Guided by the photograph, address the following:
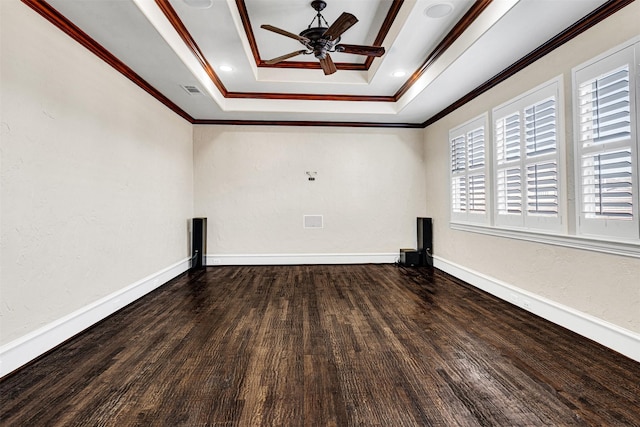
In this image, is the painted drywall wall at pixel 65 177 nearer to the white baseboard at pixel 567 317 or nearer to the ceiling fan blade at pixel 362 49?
the ceiling fan blade at pixel 362 49

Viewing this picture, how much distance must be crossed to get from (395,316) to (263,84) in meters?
3.78

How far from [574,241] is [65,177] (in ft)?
14.8

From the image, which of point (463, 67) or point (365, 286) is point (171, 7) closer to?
point (463, 67)

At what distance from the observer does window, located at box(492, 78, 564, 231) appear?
9.58 ft

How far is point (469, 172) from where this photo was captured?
4387 mm

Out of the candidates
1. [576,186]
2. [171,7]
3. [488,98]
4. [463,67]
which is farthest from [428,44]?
[171,7]

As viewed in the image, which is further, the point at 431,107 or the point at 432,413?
the point at 431,107

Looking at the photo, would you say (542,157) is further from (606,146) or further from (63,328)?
(63,328)

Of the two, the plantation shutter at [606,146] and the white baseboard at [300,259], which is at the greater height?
the plantation shutter at [606,146]

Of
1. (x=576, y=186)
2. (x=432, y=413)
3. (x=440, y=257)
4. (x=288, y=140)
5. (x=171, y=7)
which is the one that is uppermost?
(x=171, y=7)

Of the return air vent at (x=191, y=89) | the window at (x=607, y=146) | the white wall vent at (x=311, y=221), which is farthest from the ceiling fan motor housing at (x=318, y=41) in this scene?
the white wall vent at (x=311, y=221)

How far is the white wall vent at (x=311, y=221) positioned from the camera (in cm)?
576

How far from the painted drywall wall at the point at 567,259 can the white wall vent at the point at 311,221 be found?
2494mm

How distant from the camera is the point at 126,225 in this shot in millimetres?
3463
